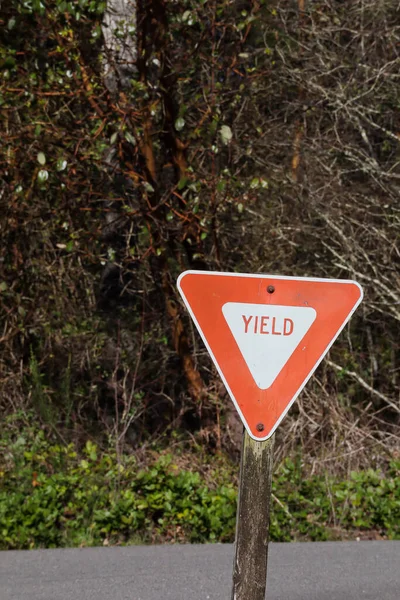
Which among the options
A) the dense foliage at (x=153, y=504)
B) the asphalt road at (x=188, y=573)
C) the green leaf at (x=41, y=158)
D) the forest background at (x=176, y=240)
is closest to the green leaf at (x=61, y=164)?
the forest background at (x=176, y=240)

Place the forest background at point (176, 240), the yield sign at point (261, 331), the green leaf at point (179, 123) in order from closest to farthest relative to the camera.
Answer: the yield sign at point (261, 331), the forest background at point (176, 240), the green leaf at point (179, 123)

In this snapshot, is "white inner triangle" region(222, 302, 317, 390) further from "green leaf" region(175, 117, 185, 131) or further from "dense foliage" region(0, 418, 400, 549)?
"green leaf" region(175, 117, 185, 131)

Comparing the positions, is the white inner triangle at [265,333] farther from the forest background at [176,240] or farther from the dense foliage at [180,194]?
the dense foliage at [180,194]

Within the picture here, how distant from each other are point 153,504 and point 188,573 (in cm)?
145

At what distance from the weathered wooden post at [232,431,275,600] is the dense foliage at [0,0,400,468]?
15.9ft

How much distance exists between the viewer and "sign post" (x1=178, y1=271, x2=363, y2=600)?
3.44 m

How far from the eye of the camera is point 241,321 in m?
3.44

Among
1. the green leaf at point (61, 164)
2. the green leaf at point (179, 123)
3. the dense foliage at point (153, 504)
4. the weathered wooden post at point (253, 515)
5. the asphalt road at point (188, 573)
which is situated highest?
the weathered wooden post at point (253, 515)

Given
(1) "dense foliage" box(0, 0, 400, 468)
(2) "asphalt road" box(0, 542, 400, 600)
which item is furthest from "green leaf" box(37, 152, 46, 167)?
(2) "asphalt road" box(0, 542, 400, 600)

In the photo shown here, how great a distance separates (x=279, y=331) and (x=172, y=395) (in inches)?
258

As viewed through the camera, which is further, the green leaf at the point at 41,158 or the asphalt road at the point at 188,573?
the green leaf at the point at 41,158

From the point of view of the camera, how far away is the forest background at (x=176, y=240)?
7609 millimetres

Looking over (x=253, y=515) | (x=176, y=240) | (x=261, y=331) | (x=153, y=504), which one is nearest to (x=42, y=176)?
(x=176, y=240)

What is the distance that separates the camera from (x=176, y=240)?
9281 mm
